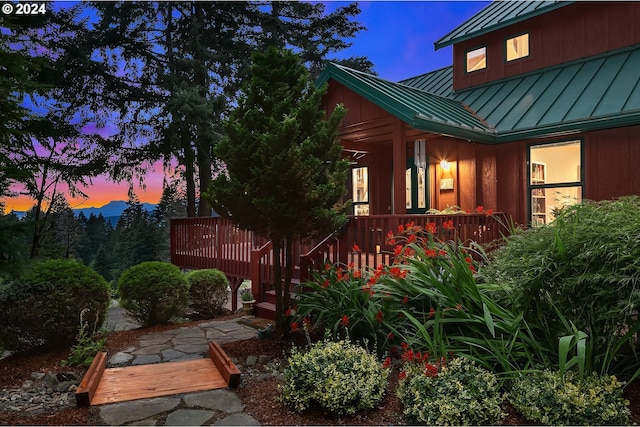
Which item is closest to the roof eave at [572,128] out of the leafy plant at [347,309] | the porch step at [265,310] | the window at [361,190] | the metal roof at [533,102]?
the metal roof at [533,102]

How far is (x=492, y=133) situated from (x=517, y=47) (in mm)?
2979

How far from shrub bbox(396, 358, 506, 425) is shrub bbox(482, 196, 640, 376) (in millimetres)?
740

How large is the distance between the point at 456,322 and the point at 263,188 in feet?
8.01

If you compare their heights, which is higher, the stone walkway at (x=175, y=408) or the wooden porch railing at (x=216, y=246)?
the wooden porch railing at (x=216, y=246)

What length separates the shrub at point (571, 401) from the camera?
2816 mm

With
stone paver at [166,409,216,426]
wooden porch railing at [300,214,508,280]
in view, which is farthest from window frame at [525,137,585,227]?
stone paver at [166,409,216,426]

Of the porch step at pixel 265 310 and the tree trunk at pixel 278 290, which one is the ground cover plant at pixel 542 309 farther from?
the porch step at pixel 265 310

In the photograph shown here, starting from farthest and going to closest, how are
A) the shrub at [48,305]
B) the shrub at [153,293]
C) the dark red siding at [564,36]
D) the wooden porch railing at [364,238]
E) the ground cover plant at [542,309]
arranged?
the dark red siding at [564,36]
the shrub at [153,293]
the wooden porch railing at [364,238]
the shrub at [48,305]
the ground cover plant at [542,309]

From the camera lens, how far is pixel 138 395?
11.9 feet

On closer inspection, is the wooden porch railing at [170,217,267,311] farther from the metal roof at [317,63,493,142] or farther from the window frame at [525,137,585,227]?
the window frame at [525,137,585,227]

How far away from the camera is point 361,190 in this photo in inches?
430

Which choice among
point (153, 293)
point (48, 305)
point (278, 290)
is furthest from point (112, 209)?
point (278, 290)

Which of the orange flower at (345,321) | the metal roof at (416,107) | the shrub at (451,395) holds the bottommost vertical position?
the shrub at (451,395)

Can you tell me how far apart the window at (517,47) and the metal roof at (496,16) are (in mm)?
404
